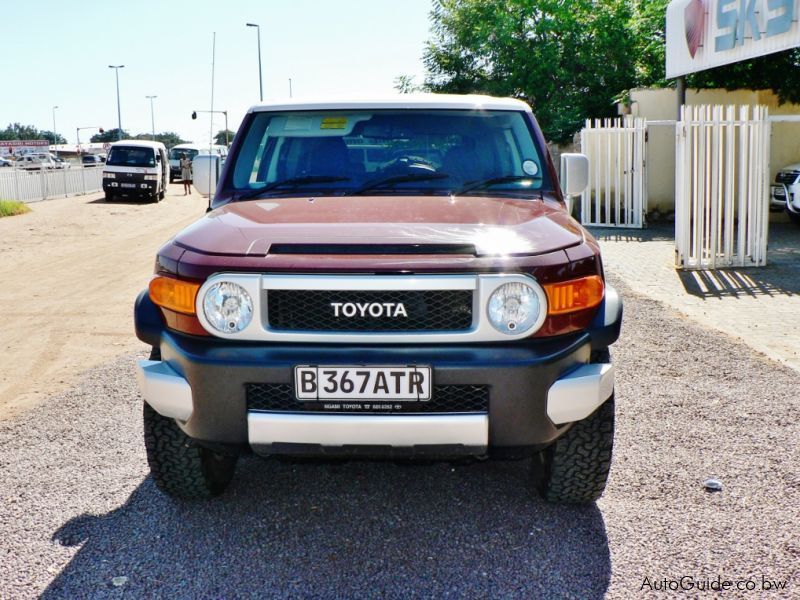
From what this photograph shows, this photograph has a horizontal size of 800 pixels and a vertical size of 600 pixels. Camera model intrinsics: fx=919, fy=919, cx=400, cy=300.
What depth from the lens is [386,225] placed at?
3.46 metres

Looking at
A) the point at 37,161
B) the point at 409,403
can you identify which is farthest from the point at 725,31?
the point at 37,161

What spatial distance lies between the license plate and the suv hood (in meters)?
0.42

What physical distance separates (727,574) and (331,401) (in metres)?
1.52

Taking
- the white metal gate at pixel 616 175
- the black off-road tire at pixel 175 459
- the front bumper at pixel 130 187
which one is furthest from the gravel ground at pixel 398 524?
the front bumper at pixel 130 187

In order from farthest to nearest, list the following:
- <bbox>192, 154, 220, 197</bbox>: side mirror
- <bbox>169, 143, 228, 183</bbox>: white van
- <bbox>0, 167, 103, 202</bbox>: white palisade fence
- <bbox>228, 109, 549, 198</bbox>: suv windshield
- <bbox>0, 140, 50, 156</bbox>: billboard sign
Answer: <bbox>0, 140, 50, 156</bbox>: billboard sign < <bbox>169, 143, 228, 183</bbox>: white van < <bbox>0, 167, 103, 202</bbox>: white palisade fence < <bbox>192, 154, 220, 197</bbox>: side mirror < <bbox>228, 109, 549, 198</bbox>: suv windshield

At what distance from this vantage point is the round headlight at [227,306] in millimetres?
3246

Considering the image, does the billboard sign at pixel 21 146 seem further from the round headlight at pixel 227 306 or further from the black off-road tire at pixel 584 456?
the black off-road tire at pixel 584 456

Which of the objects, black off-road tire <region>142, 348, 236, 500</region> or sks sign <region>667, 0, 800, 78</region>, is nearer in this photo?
black off-road tire <region>142, 348, 236, 500</region>

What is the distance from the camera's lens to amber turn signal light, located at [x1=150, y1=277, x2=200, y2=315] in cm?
329

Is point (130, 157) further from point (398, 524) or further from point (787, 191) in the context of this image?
point (398, 524)

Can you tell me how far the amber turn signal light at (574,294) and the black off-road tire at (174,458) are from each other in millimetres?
1462

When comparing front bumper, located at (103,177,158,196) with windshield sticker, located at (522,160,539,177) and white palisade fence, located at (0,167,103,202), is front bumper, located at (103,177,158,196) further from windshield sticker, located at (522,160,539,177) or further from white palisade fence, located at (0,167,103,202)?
windshield sticker, located at (522,160,539,177)

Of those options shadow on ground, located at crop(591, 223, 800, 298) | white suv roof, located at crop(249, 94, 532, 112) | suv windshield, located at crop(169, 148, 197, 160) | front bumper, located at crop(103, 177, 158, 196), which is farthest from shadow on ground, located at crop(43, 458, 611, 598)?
suv windshield, located at crop(169, 148, 197, 160)

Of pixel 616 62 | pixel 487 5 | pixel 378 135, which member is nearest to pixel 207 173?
pixel 378 135
